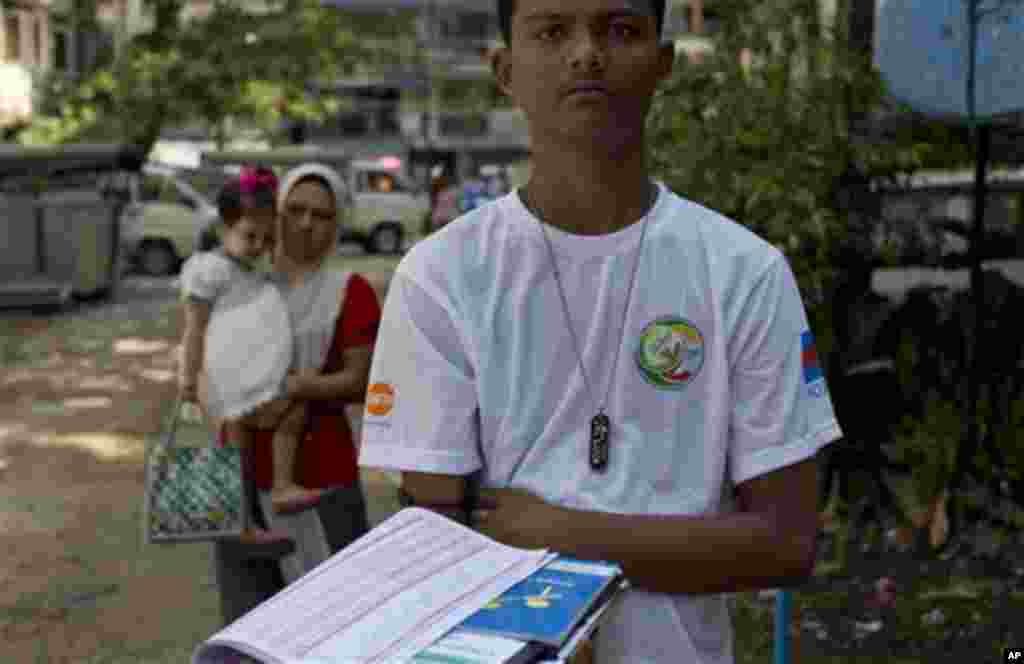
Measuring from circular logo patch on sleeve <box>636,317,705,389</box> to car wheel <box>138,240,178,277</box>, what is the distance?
24.7m

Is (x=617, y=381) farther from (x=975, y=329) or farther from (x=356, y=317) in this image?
(x=975, y=329)

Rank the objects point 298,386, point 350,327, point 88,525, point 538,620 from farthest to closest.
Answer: point 88,525
point 350,327
point 298,386
point 538,620

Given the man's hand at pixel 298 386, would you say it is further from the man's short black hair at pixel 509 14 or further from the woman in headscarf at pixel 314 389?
the man's short black hair at pixel 509 14

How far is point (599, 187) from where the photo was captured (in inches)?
69.3

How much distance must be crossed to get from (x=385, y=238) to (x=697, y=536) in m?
30.5

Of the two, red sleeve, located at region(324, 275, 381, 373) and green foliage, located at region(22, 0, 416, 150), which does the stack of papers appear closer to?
red sleeve, located at region(324, 275, 381, 373)

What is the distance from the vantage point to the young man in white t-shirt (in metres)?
1.68

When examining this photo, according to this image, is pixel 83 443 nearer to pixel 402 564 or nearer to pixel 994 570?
pixel 994 570

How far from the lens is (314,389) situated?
4.26 meters

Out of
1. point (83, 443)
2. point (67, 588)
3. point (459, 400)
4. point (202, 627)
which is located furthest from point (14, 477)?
point (459, 400)

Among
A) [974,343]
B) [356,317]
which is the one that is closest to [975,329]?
[974,343]

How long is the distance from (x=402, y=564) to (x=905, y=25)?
4328mm

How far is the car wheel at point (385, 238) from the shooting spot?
3184 cm

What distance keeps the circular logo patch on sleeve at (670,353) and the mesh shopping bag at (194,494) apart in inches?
109
